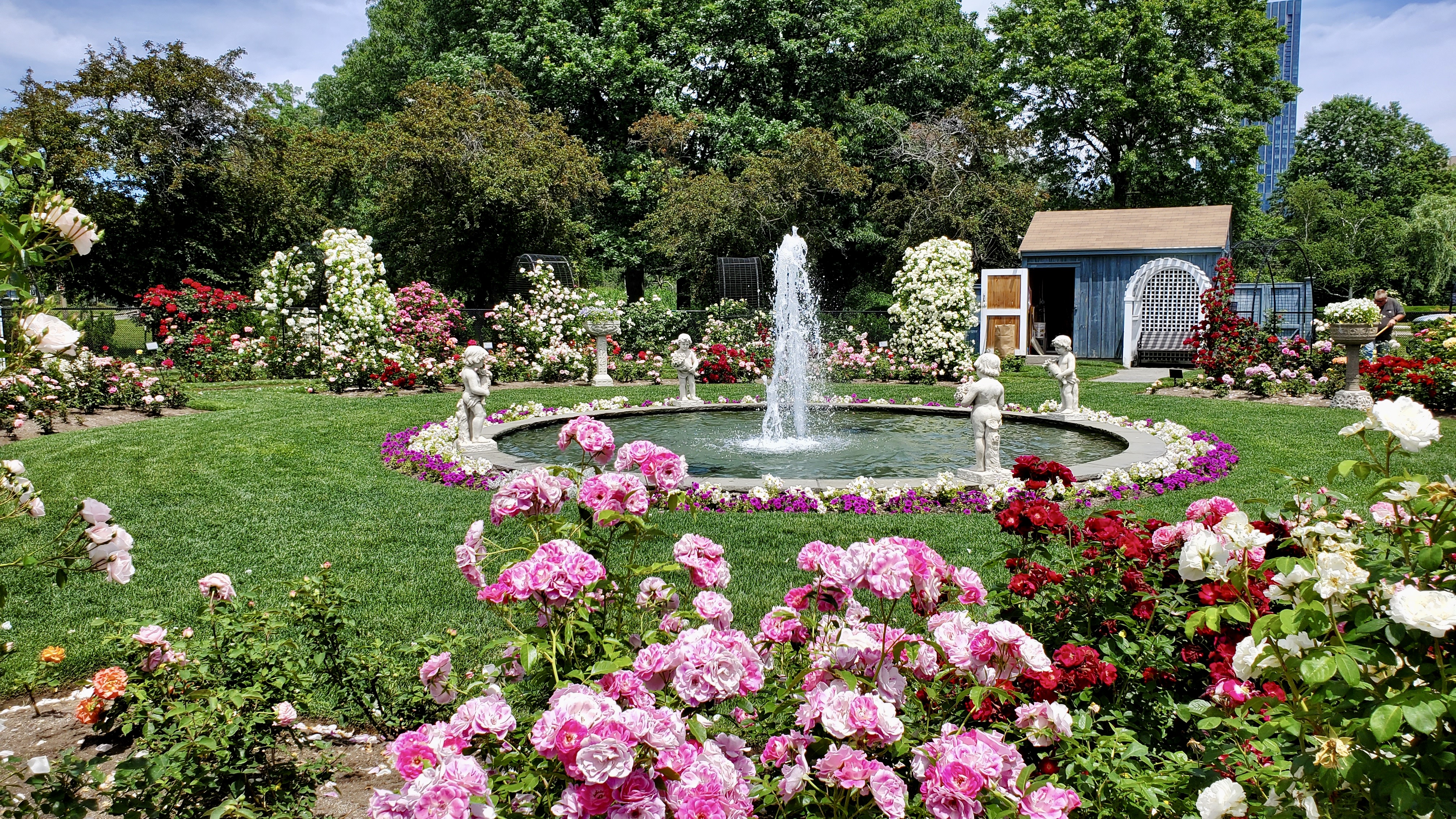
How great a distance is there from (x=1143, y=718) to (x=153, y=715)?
2.77 meters

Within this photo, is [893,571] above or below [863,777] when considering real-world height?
above

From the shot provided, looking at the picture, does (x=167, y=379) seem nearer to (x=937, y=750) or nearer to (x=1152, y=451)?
(x=1152, y=451)

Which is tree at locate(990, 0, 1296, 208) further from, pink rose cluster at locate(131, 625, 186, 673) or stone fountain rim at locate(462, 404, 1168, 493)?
pink rose cluster at locate(131, 625, 186, 673)

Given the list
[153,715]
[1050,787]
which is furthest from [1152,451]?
[153,715]

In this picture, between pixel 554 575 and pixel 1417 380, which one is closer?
pixel 554 575

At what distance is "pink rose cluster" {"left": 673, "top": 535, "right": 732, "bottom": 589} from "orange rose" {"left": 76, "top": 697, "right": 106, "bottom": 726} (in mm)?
2054

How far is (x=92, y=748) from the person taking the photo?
3234mm

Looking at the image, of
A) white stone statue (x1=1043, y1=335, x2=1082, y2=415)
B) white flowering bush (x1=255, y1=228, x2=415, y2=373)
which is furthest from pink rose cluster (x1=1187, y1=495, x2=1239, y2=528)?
white flowering bush (x1=255, y1=228, x2=415, y2=373)

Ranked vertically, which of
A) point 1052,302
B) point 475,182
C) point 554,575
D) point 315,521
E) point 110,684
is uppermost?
point 475,182

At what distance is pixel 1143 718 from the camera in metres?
2.54

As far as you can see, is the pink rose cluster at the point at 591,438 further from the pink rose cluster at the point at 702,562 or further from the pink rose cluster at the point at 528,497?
the pink rose cluster at the point at 702,562

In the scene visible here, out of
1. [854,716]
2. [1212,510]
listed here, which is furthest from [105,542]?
[1212,510]

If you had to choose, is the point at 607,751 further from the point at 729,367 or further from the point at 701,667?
the point at 729,367

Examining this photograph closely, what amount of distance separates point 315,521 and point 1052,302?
22713 millimetres
